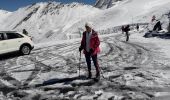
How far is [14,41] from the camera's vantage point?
17844 mm

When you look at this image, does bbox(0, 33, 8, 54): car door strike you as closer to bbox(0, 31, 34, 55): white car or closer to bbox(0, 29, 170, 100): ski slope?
bbox(0, 31, 34, 55): white car

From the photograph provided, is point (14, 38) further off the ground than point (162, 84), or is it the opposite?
point (14, 38)

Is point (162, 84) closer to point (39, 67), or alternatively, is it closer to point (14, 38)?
point (39, 67)

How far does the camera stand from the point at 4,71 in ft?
43.0

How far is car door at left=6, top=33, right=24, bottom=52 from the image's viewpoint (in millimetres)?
17562

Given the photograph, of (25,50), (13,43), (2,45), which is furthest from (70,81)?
(25,50)

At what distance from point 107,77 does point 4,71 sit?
15.1ft

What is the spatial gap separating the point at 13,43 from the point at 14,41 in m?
0.13

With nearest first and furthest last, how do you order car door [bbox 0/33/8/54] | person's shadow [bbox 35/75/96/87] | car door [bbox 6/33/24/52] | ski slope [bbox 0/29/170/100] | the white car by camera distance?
1. ski slope [bbox 0/29/170/100]
2. person's shadow [bbox 35/75/96/87]
3. car door [bbox 0/33/8/54]
4. the white car
5. car door [bbox 6/33/24/52]

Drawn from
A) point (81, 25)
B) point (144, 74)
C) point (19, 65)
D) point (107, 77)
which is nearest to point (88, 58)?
point (107, 77)

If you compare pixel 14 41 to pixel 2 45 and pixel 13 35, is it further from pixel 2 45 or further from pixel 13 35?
pixel 2 45

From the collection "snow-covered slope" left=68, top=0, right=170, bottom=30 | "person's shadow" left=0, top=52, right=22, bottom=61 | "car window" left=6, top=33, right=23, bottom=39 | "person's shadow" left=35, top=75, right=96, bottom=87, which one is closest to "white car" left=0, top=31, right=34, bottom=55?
"car window" left=6, top=33, right=23, bottom=39

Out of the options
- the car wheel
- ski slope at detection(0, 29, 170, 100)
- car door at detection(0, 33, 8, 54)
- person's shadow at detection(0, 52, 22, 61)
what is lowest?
ski slope at detection(0, 29, 170, 100)

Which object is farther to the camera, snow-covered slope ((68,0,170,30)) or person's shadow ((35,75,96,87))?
snow-covered slope ((68,0,170,30))
